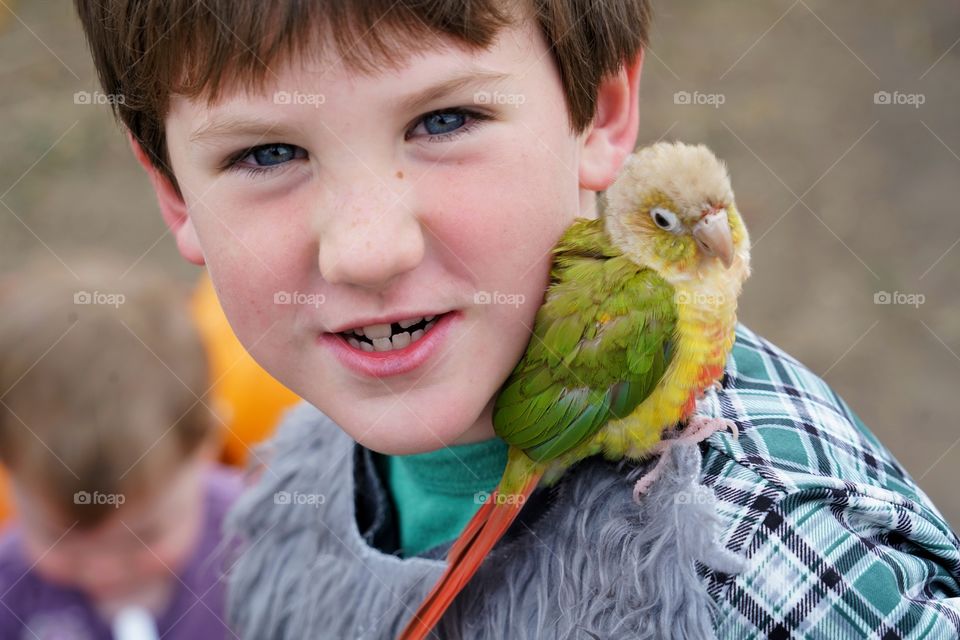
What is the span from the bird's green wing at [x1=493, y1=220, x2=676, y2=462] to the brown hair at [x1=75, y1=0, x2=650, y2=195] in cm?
19

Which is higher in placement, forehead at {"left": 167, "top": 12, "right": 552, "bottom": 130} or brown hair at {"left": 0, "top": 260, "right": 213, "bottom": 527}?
forehead at {"left": 167, "top": 12, "right": 552, "bottom": 130}

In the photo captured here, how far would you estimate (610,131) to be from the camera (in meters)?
1.08

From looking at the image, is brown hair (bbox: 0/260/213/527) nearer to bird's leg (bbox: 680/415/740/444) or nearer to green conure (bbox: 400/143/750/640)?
green conure (bbox: 400/143/750/640)

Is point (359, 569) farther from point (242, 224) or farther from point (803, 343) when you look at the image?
point (803, 343)

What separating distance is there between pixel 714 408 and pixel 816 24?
11.1ft

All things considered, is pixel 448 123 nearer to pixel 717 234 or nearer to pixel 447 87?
pixel 447 87

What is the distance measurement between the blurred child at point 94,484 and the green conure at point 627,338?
2.99ft

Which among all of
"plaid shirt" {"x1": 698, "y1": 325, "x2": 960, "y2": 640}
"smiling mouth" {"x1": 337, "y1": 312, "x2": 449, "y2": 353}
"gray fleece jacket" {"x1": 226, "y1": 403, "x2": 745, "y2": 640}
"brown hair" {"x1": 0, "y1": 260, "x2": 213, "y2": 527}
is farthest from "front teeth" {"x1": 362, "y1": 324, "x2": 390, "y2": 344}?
"brown hair" {"x1": 0, "y1": 260, "x2": 213, "y2": 527}

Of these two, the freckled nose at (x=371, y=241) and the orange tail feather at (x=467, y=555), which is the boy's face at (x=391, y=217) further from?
the orange tail feather at (x=467, y=555)

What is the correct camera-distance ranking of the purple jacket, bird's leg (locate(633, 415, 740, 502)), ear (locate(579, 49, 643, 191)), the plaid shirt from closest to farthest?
the plaid shirt
bird's leg (locate(633, 415, 740, 502))
ear (locate(579, 49, 643, 191))
the purple jacket

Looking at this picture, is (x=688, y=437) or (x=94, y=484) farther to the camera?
(x=94, y=484)

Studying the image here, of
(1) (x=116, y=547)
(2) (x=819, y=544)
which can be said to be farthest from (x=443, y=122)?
(1) (x=116, y=547)

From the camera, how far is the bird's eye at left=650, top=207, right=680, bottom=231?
37.0 inches

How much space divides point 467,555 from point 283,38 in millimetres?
581
